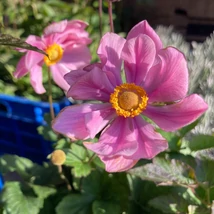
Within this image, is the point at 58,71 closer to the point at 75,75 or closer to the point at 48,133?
the point at 48,133

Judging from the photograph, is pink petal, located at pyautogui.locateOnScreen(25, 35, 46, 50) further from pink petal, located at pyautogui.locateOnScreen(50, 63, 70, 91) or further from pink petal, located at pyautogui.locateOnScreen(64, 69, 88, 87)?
pink petal, located at pyautogui.locateOnScreen(64, 69, 88, 87)

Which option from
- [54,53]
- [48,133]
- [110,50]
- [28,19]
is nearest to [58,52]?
[54,53]

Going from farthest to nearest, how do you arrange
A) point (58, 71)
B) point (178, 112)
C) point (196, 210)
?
point (58, 71) < point (196, 210) < point (178, 112)

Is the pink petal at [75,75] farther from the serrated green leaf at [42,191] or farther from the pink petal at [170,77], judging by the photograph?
the serrated green leaf at [42,191]

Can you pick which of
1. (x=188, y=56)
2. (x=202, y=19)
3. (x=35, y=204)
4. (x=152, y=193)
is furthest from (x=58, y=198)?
(x=202, y=19)

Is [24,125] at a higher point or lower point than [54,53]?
lower

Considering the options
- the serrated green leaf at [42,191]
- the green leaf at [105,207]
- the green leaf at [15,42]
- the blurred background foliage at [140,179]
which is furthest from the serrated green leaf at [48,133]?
the green leaf at [15,42]

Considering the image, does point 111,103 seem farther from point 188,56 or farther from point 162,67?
point 188,56

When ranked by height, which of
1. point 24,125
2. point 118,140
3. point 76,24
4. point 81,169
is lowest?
point 24,125
